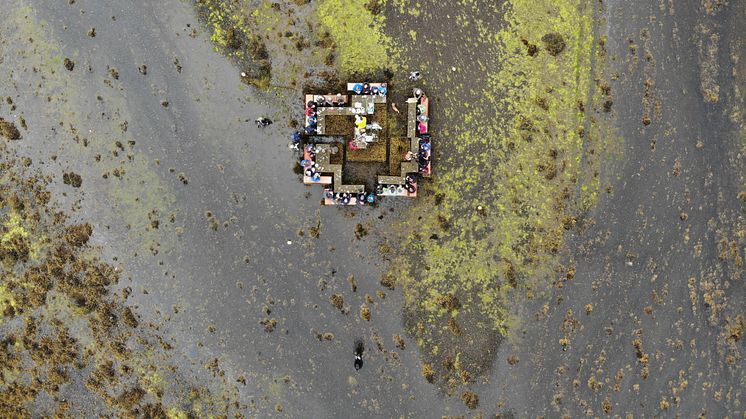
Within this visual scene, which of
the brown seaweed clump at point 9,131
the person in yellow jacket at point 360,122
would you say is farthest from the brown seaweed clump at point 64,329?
the person in yellow jacket at point 360,122

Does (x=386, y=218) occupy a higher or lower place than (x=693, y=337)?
higher

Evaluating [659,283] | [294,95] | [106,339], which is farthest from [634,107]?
[106,339]

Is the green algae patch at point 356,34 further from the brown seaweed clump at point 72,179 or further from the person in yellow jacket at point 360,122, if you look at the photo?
the brown seaweed clump at point 72,179

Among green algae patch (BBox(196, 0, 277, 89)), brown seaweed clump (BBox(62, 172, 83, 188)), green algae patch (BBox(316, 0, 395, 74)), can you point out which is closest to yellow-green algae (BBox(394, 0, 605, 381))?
green algae patch (BBox(316, 0, 395, 74))

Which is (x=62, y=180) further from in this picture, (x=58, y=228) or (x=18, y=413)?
(x=18, y=413)

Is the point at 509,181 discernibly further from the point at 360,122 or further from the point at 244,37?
the point at 244,37

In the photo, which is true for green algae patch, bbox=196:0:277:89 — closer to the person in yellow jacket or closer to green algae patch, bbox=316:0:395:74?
green algae patch, bbox=316:0:395:74
